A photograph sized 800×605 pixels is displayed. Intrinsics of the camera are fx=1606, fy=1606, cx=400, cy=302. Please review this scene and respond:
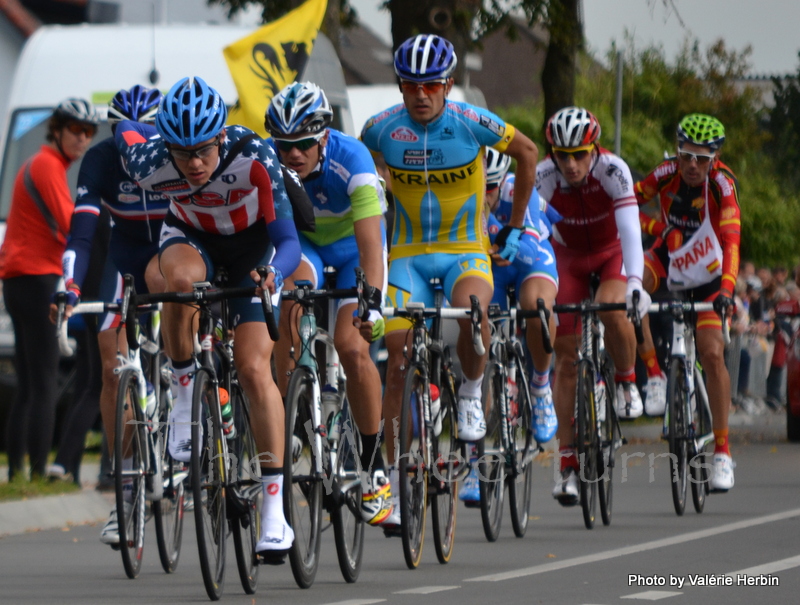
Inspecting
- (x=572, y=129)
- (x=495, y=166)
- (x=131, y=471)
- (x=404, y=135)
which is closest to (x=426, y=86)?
(x=404, y=135)

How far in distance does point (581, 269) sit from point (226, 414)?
416 centimetres

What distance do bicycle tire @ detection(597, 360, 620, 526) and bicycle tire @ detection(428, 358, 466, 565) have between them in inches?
55.4

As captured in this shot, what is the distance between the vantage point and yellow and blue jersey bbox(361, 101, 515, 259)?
8781mm

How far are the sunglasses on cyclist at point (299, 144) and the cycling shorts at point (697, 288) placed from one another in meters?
3.48

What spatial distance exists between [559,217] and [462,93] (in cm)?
673

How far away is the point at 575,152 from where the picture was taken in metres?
9.95

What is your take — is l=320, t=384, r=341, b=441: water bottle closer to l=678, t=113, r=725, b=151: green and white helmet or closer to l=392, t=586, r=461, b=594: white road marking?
l=392, t=586, r=461, b=594: white road marking

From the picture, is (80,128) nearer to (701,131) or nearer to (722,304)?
(701,131)

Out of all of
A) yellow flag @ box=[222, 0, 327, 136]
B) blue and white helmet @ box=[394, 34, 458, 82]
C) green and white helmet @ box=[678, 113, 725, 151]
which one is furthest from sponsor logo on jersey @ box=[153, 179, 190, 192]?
yellow flag @ box=[222, 0, 327, 136]

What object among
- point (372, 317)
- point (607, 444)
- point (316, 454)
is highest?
point (372, 317)

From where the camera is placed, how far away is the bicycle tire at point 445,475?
7855 millimetres

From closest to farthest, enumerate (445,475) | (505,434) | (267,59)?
(445,475), (505,434), (267,59)

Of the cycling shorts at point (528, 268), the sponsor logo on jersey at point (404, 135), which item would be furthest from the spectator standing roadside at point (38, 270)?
the cycling shorts at point (528, 268)

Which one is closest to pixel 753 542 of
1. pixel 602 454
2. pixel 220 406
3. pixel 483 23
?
pixel 602 454
